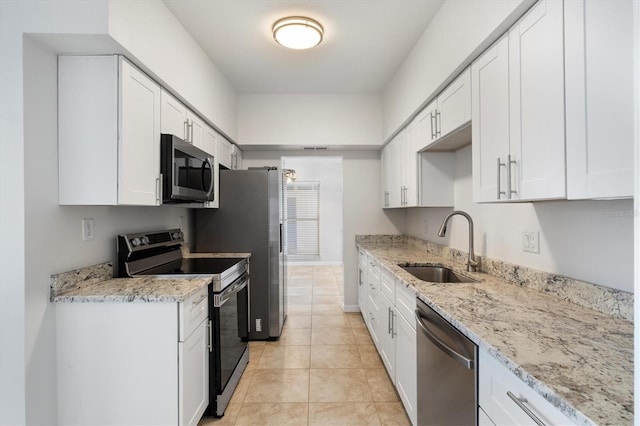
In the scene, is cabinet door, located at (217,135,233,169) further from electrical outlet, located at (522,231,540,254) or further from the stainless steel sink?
electrical outlet, located at (522,231,540,254)

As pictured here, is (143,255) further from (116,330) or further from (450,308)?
(450,308)

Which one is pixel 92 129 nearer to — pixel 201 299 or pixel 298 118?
pixel 201 299

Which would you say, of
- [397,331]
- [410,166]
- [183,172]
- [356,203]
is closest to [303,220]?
[356,203]

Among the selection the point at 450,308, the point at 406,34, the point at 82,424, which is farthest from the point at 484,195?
the point at 82,424

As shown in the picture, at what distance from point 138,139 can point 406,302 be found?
1.83 metres

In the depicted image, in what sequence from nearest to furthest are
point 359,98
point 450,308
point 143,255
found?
point 450,308 → point 143,255 → point 359,98

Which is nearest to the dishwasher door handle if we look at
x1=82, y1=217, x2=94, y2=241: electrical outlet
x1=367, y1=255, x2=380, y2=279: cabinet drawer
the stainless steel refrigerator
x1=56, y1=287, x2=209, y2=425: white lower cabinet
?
x1=367, y1=255, x2=380, y2=279: cabinet drawer

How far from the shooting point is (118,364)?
1.49 m

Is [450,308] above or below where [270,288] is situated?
above

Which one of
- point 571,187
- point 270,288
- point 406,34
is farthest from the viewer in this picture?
point 270,288

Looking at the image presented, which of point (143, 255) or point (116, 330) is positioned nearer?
point (116, 330)

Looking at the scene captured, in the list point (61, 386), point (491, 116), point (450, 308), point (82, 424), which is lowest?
point (82, 424)

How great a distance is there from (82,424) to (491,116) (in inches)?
102

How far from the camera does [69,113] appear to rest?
1.55 meters
